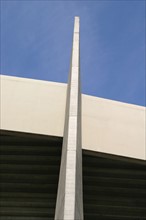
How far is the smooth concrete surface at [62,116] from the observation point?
11.3 meters

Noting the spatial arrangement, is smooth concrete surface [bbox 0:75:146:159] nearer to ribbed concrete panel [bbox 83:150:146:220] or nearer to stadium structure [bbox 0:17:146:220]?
stadium structure [bbox 0:17:146:220]

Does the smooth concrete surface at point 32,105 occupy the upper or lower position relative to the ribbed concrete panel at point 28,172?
upper

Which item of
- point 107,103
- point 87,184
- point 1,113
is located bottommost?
point 87,184

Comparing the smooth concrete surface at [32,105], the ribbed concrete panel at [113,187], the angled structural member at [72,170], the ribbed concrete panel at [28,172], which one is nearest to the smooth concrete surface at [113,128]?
the ribbed concrete panel at [113,187]

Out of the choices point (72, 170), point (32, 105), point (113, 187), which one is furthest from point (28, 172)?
point (72, 170)

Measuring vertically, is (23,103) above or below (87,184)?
above

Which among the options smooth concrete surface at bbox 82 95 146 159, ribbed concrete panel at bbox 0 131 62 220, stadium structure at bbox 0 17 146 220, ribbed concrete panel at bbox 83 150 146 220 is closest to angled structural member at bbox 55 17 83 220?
stadium structure at bbox 0 17 146 220

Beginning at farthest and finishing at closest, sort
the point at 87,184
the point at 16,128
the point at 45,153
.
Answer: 1. the point at 87,184
2. the point at 45,153
3. the point at 16,128

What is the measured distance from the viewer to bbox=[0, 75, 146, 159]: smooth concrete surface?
11.3 m

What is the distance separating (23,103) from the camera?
11.5 metres

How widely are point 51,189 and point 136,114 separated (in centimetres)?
548

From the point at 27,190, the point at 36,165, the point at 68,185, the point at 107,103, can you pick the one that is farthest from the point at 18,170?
the point at 68,185

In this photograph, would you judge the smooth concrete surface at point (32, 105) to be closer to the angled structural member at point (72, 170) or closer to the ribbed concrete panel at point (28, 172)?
the ribbed concrete panel at point (28, 172)

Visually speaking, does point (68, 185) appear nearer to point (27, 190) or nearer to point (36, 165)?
point (36, 165)
